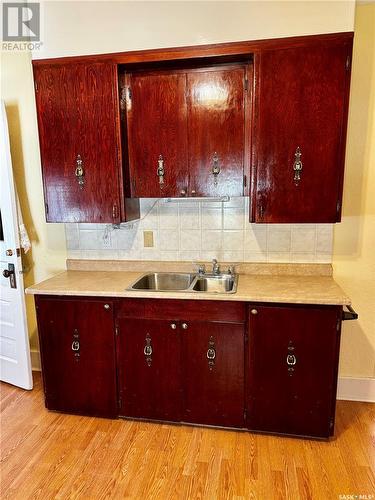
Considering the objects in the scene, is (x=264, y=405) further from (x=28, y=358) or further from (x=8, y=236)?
(x=8, y=236)

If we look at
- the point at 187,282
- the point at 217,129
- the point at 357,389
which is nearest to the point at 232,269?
the point at 187,282

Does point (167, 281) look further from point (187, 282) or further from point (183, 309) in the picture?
point (183, 309)

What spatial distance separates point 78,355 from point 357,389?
1.97 metres

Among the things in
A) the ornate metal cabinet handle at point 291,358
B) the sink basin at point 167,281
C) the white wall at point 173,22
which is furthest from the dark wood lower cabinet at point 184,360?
the white wall at point 173,22

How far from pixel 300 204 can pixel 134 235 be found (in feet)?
3.98

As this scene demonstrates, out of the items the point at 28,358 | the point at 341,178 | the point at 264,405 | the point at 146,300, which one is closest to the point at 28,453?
the point at 28,358

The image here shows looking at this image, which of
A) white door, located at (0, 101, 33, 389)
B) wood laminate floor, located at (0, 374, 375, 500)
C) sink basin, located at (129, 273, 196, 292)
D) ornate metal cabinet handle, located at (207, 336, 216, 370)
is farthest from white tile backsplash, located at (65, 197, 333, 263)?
wood laminate floor, located at (0, 374, 375, 500)

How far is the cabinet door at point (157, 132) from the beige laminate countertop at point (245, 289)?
65 centimetres

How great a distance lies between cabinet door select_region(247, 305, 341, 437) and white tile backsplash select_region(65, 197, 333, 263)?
1.87 ft

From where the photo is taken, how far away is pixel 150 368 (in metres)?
2.12

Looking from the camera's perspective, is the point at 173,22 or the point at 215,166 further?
the point at 215,166

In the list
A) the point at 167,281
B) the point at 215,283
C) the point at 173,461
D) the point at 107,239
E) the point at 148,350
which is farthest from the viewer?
the point at 107,239

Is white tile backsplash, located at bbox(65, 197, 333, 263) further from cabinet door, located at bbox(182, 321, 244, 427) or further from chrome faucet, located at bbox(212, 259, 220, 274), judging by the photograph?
cabinet door, located at bbox(182, 321, 244, 427)

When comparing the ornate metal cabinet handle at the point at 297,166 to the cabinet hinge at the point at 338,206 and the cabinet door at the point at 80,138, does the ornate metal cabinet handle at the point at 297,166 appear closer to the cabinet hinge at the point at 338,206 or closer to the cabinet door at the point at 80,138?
the cabinet hinge at the point at 338,206
